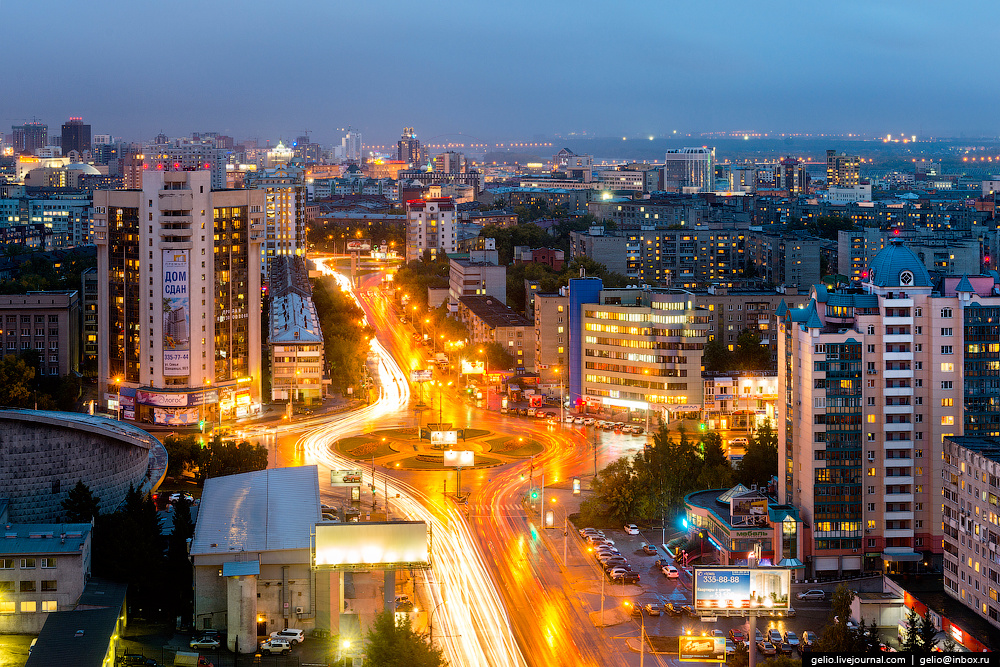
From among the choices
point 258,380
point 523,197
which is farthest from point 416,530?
point 523,197

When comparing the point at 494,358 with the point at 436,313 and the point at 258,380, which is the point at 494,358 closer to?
the point at 258,380

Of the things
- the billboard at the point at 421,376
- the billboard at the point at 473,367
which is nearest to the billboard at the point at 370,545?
the billboard at the point at 421,376

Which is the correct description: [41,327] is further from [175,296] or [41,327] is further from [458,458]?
[458,458]

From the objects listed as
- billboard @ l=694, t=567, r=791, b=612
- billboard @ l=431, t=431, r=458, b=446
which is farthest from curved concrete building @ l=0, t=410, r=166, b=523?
billboard @ l=694, t=567, r=791, b=612

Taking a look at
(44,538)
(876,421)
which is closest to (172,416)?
(44,538)

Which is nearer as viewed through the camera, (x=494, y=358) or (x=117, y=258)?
(x=117, y=258)

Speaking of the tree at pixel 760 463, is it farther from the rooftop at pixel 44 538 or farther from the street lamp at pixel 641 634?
the rooftop at pixel 44 538
